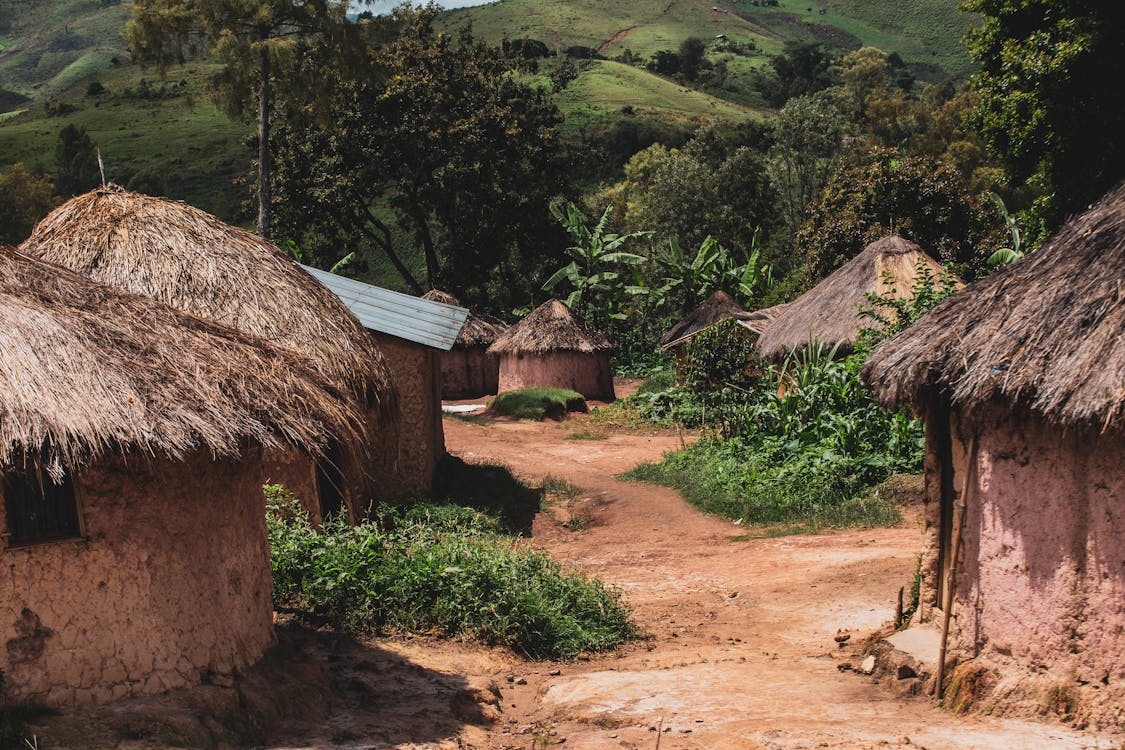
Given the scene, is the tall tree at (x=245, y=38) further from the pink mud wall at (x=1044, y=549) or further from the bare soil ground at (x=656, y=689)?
the pink mud wall at (x=1044, y=549)

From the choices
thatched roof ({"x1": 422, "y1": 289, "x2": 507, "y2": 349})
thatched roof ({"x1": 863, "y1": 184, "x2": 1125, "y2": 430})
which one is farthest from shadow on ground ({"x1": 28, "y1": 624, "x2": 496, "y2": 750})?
thatched roof ({"x1": 422, "y1": 289, "x2": 507, "y2": 349})

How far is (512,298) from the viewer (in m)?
34.8

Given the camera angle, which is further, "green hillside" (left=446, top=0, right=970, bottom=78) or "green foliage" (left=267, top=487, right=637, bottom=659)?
"green hillside" (left=446, top=0, right=970, bottom=78)

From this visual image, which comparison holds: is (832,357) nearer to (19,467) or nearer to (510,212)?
(19,467)

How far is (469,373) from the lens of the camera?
28594mm

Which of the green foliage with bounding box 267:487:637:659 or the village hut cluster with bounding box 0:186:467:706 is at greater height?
the village hut cluster with bounding box 0:186:467:706

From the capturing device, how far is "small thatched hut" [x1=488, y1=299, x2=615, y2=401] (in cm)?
2597

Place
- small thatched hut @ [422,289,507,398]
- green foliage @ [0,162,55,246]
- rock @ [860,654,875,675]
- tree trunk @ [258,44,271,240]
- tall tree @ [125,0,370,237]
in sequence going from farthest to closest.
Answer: green foliage @ [0,162,55,246] < small thatched hut @ [422,289,507,398] < tree trunk @ [258,44,271,240] < tall tree @ [125,0,370,237] < rock @ [860,654,875,675]

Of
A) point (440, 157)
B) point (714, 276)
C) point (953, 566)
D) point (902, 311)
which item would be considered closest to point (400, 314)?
point (902, 311)

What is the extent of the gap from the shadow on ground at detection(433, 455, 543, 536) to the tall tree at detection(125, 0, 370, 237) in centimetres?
928

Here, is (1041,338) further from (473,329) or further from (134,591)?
(473,329)

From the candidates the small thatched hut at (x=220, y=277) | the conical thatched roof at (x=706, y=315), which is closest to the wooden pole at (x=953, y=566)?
the small thatched hut at (x=220, y=277)

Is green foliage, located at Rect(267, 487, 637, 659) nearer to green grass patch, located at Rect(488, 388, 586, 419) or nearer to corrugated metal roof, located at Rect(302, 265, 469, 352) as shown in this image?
corrugated metal roof, located at Rect(302, 265, 469, 352)

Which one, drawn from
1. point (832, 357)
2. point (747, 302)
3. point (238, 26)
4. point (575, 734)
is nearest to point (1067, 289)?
point (575, 734)
